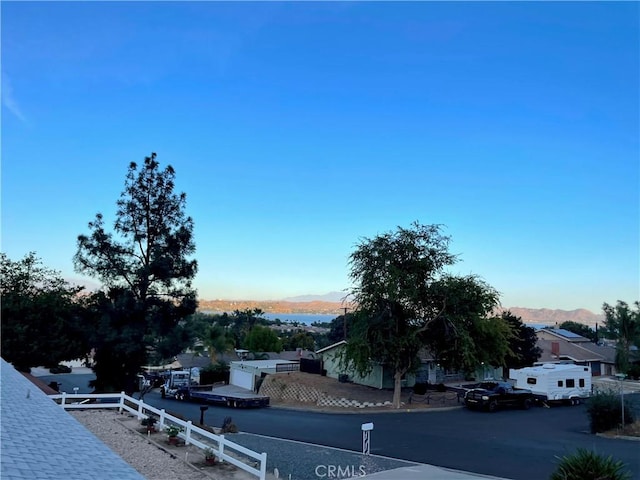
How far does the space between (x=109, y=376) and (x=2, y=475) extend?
2552 centimetres

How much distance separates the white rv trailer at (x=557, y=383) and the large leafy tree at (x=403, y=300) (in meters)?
4.69

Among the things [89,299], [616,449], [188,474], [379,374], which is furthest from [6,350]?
[616,449]

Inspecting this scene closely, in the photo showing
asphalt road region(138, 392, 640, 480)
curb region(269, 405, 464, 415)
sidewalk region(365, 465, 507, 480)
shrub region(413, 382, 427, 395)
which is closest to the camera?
sidewalk region(365, 465, 507, 480)

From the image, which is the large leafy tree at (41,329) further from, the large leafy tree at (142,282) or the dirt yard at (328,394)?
the dirt yard at (328,394)

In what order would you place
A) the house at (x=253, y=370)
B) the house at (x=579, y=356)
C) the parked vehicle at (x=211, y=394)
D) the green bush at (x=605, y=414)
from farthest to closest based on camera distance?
the house at (x=579, y=356)
the house at (x=253, y=370)
the parked vehicle at (x=211, y=394)
the green bush at (x=605, y=414)

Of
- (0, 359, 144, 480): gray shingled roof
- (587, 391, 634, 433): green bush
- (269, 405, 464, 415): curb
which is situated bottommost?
(269, 405, 464, 415): curb

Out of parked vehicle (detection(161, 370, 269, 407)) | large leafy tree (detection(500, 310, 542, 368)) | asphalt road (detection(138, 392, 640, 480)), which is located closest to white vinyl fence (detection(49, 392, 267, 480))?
asphalt road (detection(138, 392, 640, 480))

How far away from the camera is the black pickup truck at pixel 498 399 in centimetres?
2945

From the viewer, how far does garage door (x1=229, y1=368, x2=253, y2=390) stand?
4461cm

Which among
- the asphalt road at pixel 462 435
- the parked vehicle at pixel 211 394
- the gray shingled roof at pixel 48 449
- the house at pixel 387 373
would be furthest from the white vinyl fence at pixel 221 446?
the house at pixel 387 373

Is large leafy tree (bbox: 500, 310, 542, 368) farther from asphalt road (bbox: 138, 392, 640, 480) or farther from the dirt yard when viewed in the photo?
asphalt road (bbox: 138, 392, 640, 480)

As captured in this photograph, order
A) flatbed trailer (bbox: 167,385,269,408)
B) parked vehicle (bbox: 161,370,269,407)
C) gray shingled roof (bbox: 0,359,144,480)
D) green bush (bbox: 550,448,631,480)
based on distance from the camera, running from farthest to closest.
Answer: parked vehicle (bbox: 161,370,269,407)
flatbed trailer (bbox: 167,385,269,408)
green bush (bbox: 550,448,631,480)
gray shingled roof (bbox: 0,359,144,480)

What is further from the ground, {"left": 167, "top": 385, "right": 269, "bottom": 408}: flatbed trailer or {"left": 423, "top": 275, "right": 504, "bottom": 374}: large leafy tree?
{"left": 423, "top": 275, "right": 504, "bottom": 374}: large leafy tree

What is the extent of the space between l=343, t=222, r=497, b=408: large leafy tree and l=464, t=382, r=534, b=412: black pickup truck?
291cm
